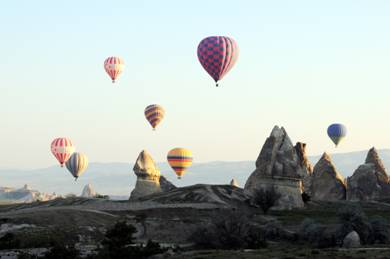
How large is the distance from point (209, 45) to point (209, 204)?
78.1ft

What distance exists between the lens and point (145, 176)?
4665 inches

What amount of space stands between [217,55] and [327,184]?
3609 centimetres

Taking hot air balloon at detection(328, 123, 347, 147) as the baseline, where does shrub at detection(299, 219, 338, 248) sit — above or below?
below

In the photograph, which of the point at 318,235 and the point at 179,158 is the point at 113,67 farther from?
the point at 318,235

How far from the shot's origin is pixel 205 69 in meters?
108

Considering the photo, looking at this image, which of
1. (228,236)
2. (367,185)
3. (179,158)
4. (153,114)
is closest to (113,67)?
(153,114)

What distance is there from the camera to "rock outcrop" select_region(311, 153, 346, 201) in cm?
12581

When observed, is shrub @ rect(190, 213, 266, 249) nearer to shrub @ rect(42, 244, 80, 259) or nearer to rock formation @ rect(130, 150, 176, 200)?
shrub @ rect(42, 244, 80, 259)

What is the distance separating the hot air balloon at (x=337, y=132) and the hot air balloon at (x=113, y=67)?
44.9m

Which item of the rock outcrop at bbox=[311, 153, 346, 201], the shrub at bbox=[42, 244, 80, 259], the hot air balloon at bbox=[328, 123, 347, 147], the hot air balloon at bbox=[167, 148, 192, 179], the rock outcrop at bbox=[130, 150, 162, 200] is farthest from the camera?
the hot air balloon at bbox=[328, 123, 347, 147]

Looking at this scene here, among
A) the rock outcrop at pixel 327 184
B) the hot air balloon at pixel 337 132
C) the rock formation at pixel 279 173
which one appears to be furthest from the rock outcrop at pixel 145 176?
the hot air balloon at pixel 337 132

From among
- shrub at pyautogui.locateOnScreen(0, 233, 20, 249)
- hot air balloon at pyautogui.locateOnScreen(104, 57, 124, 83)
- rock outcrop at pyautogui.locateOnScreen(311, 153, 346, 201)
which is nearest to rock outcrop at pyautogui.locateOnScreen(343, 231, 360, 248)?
shrub at pyautogui.locateOnScreen(0, 233, 20, 249)

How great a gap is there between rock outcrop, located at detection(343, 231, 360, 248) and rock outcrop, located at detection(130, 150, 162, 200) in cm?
5805

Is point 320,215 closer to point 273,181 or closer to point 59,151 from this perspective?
point 273,181
